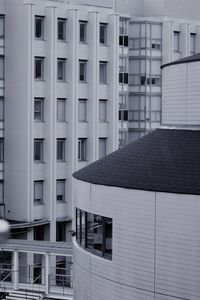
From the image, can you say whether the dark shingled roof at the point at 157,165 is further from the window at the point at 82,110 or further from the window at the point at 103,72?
the window at the point at 103,72

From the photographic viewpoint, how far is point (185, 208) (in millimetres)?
24797

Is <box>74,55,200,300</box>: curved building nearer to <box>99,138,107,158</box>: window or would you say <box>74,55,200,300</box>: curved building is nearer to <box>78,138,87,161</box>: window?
<box>78,138,87,161</box>: window

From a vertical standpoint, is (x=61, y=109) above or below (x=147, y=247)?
above

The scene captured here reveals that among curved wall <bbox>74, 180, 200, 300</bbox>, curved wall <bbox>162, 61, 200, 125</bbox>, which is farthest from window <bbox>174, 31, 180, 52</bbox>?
curved wall <bbox>74, 180, 200, 300</bbox>

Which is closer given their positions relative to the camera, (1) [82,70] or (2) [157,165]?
(2) [157,165]

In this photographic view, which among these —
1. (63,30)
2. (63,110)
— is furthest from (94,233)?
(63,30)

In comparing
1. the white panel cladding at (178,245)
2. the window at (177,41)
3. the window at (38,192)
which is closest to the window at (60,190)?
the window at (38,192)

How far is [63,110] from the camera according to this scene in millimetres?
56562

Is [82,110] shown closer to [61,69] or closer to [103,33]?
[61,69]

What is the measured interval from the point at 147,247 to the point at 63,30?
107 ft

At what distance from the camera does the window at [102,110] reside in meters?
58.9

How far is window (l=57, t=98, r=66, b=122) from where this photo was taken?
2211 inches

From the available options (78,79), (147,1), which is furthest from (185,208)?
(147,1)

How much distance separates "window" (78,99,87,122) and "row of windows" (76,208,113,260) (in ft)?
89.0
